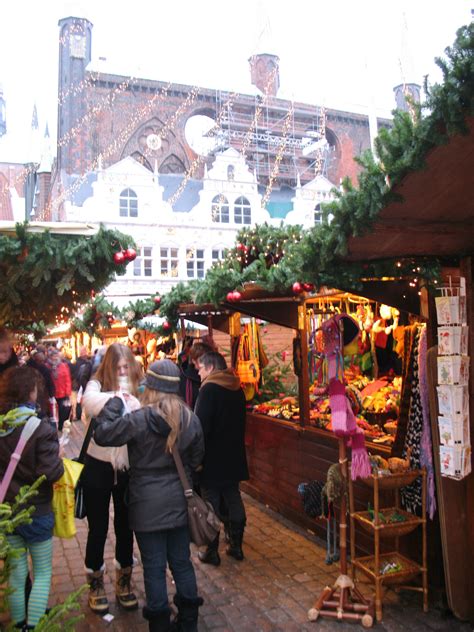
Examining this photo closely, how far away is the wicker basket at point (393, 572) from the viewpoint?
147 inches

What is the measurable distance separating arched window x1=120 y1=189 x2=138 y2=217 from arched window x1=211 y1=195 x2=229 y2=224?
411 centimetres

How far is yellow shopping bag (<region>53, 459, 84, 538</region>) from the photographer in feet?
→ 11.0

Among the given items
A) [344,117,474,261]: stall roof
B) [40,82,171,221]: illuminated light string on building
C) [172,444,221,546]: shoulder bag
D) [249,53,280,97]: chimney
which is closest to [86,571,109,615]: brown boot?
[172,444,221,546]: shoulder bag

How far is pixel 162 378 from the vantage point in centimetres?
324

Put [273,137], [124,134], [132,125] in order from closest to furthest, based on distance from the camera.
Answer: [124,134] < [132,125] < [273,137]

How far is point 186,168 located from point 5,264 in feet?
109

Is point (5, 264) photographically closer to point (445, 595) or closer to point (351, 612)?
point (351, 612)

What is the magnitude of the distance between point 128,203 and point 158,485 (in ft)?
92.5

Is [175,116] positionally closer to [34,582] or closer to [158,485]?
[158,485]

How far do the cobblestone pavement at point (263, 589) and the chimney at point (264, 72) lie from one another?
3740cm

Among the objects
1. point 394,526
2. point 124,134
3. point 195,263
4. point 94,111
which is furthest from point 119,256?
point 124,134

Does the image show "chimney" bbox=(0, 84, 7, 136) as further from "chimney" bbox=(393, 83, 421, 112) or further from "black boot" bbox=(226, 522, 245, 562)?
"black boot" bbox=(226, 522, 245, 562)

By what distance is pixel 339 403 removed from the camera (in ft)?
13.0

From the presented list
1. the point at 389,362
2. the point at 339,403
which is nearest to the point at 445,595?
the point at 339,403
